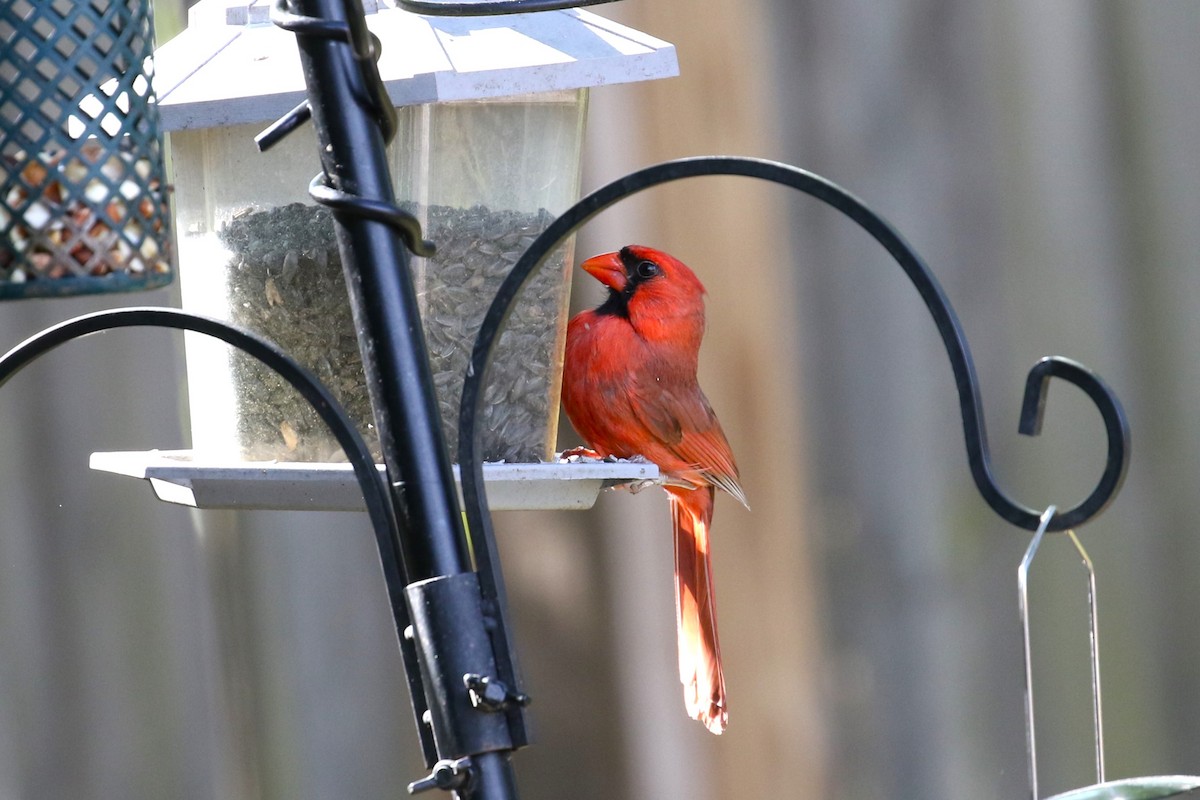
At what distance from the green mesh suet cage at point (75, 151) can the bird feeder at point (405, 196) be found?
115mm

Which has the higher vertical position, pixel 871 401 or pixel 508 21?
pixel 508 21

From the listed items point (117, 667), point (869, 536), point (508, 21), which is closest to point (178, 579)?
point (117, 667)

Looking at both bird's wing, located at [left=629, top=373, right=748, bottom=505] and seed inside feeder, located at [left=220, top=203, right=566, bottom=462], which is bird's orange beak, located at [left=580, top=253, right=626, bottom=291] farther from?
seed inside feeder, located at [left=220, top=203, right=566, bottom=462]

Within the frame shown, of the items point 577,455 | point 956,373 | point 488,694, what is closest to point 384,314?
point 488,694

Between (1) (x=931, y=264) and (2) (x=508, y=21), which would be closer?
(2) (x=508, y=21)

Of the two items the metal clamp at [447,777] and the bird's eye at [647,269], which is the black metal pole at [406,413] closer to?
the metal clamp at [447,777]

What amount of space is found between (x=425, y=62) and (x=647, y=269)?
721mm

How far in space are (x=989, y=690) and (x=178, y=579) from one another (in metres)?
1.45

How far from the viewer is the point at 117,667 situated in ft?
7.52

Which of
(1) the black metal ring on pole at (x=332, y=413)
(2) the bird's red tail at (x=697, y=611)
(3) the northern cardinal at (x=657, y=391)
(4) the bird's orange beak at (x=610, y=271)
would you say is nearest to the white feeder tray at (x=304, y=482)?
(1) the black metal ring on pole at (x=332, y=413)

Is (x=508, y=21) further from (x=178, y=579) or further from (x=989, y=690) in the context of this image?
(x=989, y=690)

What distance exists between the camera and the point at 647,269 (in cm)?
186

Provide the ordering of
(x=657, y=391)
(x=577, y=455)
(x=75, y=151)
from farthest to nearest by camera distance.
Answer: (x=657, y=391), (x=577, y=455), (x=75, y=151)

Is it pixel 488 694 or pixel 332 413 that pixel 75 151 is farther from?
pixel 488 694
